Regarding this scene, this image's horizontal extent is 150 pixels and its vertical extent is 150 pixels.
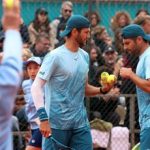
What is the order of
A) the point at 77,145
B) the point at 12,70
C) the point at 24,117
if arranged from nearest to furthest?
the point at 12,70 < the point at 77,145 < the point at 24,117

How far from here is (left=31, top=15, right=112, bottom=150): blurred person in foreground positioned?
7809 millimetres

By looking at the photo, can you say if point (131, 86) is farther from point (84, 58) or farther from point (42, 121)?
point (42, 121)

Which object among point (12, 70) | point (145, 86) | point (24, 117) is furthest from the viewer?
point (24, 117)

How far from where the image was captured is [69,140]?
7988 mm

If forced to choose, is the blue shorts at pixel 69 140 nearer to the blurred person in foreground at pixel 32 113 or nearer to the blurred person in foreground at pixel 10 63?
the blurred person in foreground at pixel 32 113

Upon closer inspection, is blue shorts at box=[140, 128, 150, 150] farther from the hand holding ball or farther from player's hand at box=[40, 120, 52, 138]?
player's hand at box=[40, 120, 52, 138]

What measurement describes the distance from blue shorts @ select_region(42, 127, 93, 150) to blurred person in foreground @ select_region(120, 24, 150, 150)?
62 centimetres

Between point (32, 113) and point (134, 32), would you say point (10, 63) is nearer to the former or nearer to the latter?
point (134, 32)

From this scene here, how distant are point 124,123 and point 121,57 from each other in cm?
119

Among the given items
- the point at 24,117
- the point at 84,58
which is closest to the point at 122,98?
the point at 24,117

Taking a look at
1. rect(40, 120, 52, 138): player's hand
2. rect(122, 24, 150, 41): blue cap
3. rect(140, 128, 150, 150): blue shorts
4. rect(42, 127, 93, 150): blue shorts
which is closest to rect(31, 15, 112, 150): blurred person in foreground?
rect(42, 127, 93, 150): blue shorts

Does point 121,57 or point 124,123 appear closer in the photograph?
point 124,123

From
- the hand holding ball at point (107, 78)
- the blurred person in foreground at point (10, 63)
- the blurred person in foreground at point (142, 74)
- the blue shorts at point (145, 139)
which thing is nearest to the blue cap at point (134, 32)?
the blurred person in foreground at point (142, 74)

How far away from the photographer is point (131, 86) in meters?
11.1
